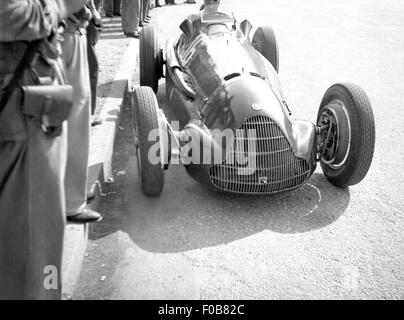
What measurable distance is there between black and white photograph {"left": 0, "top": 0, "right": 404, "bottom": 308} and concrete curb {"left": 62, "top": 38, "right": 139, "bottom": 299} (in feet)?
0.06

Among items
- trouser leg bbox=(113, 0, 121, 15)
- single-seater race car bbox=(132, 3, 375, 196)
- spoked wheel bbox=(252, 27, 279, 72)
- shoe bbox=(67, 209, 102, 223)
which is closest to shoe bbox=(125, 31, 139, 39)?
trouser leg bbox=(113, 0, 121, 15)

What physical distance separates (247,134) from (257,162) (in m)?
0.23

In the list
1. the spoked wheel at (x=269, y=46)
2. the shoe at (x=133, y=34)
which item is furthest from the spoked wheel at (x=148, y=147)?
the shoe at (x=133, y=34)

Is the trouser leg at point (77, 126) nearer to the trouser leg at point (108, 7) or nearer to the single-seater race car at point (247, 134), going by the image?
the single-seater race car at point (247, 134)

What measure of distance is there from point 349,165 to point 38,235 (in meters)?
2.50

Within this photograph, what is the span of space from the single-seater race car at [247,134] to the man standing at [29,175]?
1322 millimetres

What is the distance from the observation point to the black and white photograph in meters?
2.18

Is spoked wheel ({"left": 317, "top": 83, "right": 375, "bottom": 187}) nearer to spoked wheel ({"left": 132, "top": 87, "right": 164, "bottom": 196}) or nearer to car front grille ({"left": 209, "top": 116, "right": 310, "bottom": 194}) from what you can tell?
car front grille ({"left": 209, "top": 116, "right": 310, "bottom": 194})

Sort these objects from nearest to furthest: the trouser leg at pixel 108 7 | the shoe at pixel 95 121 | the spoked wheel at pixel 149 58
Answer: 1. the shoe at pixel 95 121
2. the spoked wheel at pixel 149 58
3. the trouser leg at pixel 108 7

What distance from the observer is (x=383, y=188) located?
4.01 meters

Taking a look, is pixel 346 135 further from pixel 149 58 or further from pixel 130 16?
pixel 130 16

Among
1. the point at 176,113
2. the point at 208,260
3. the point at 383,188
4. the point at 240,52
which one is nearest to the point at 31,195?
the point at 208,260

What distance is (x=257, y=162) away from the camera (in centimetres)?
340

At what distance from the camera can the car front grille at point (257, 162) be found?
11.2 feet
